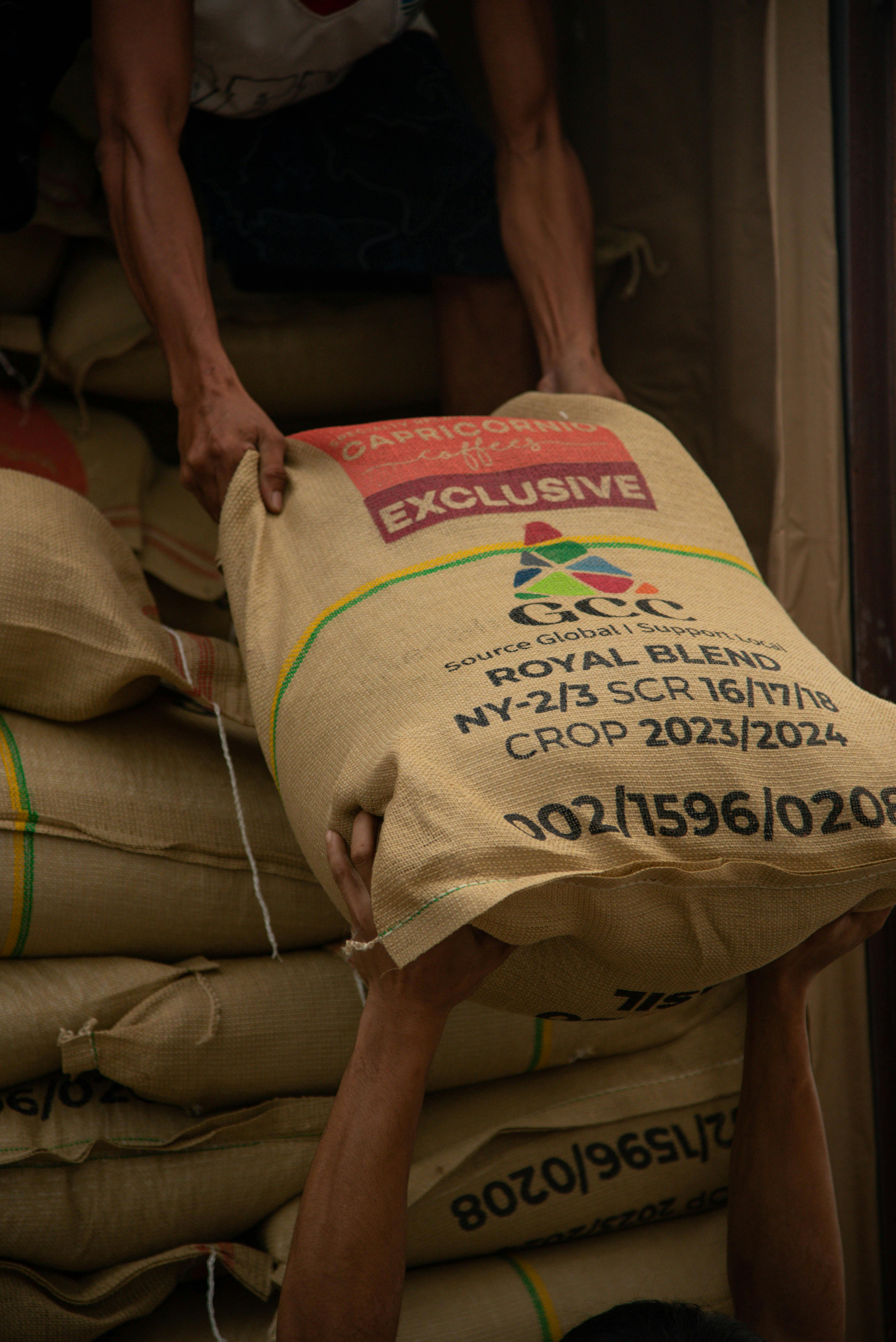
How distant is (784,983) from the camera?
825mm

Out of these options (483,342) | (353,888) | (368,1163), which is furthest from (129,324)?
(368,1163)

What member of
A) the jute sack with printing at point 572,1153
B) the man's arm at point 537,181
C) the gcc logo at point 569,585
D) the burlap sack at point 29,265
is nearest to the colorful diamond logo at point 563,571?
the gcc logo at point 569,585

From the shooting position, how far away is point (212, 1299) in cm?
92

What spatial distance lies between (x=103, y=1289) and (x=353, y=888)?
44cm

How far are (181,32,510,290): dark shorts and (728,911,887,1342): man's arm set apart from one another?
2.73ft

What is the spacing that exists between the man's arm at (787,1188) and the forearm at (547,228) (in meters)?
0.66

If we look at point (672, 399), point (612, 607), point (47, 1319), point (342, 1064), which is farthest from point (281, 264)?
point (47, 1319)

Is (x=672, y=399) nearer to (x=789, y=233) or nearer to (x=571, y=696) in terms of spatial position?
(x=789, y=233)

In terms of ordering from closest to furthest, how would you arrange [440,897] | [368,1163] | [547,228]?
[440,897]
[368,1163]
[547,228]

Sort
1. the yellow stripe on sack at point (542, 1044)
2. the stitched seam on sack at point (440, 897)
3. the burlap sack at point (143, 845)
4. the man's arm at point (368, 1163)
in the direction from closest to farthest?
the stitched seam on sack at point (440, 897) < the man's arm at point (368, 1163) < the burlap sack at point (143, 845) < the yellow stripe on sack at point (542, 1044)

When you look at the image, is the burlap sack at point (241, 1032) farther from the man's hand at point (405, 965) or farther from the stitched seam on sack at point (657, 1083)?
the man's hand at point (405, 965)

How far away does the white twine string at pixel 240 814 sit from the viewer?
966mm

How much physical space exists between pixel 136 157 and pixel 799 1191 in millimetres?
961

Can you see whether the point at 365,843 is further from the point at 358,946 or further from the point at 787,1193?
the point at 787,1193
